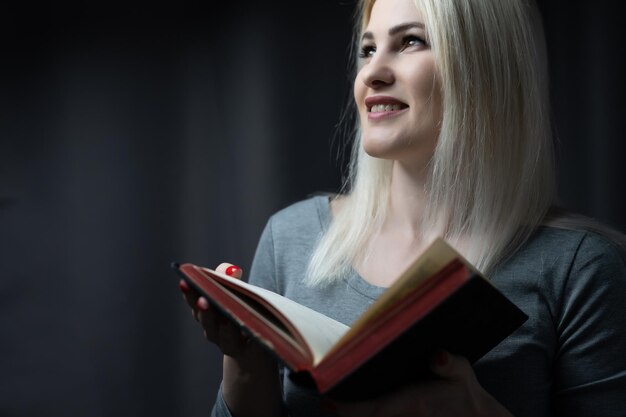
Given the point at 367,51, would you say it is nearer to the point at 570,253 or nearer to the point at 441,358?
the point at 570,253

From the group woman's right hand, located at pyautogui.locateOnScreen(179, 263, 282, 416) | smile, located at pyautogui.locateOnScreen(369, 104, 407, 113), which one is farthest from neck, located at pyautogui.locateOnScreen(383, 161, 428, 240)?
woman's right hand, located at pyautogui.locateOnScreen(179, 263, 282, 416)

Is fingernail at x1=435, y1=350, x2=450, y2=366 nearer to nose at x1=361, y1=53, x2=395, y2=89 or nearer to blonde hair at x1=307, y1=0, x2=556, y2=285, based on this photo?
blonde hair at x1=307, y1=0, x2=556, y2=285

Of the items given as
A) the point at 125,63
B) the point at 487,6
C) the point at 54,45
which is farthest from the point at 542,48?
the point at 54,45

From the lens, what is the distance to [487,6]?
1294 millimetres

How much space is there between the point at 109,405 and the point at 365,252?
0.73 metres

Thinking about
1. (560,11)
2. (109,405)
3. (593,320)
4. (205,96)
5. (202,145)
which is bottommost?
(109,405)

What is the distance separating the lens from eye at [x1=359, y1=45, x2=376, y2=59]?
1412 mm

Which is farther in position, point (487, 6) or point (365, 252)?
point (365, 252)

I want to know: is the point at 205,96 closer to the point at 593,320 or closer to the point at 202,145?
the point at 202,145

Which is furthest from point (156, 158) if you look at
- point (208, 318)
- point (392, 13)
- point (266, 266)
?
point (208, 318)

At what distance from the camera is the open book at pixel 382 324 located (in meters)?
0.85

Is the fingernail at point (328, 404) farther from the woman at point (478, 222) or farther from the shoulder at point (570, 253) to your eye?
the shoulder at point (570, 253)

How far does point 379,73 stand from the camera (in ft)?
4.22

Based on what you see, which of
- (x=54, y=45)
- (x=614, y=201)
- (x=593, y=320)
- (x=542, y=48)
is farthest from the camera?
(x=614, y=201)
